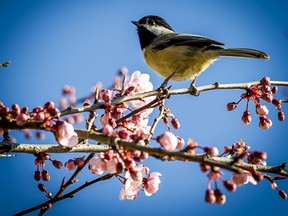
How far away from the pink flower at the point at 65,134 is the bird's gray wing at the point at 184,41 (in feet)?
7.20

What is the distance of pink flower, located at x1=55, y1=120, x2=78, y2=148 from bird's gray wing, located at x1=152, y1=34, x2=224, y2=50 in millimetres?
2195

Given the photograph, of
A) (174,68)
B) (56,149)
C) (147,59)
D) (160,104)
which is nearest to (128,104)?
(160,104)

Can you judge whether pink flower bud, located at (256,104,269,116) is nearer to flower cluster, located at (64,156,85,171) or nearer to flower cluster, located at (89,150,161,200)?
flower cluster, located at (89,150,161,200)

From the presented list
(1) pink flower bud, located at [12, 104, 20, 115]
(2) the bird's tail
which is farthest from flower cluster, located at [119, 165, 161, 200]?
(2) the bird's tail

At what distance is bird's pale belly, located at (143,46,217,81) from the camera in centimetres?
416

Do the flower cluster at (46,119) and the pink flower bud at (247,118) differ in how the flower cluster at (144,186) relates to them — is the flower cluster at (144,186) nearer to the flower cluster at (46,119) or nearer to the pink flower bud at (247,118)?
the flower cluster at (46,119)

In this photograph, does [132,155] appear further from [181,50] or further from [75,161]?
[181,50]

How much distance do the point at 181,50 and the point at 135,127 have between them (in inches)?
76.0

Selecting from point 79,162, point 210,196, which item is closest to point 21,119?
point 79,162

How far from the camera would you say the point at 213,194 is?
63.4 inches

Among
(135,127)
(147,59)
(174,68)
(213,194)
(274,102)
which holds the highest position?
(147,59)

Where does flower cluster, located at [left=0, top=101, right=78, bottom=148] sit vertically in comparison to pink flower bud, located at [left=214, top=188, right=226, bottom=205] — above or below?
above

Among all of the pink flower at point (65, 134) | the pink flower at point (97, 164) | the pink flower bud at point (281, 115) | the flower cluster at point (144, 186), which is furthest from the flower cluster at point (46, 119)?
the pink flower bud at point (281, 115)

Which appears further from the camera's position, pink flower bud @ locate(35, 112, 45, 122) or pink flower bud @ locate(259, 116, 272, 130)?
pink flower bud @ locate(259, 116, 272, 130)
